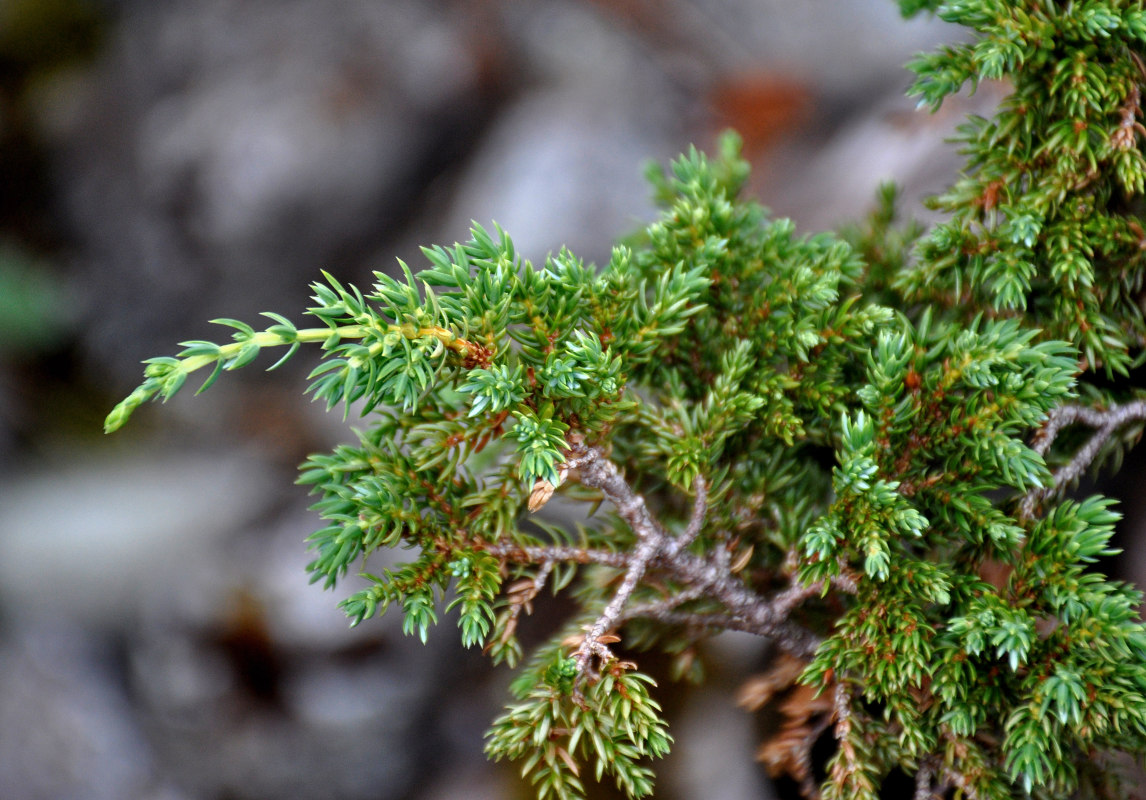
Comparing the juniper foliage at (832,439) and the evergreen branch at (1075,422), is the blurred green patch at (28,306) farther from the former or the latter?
the evergreen branch at (1075,422)

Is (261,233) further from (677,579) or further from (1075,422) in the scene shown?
(1075,422)

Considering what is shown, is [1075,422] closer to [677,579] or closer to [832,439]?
[832,439]

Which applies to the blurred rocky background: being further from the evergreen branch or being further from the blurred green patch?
the evergreen branch

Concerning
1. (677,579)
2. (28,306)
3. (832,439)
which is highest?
(28,306)

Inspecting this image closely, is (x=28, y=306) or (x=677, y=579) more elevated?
(x=28, y=306)

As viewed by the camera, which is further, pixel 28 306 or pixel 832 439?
pixel 28 306

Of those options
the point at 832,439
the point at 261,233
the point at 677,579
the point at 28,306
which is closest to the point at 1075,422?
the point at 832,439
